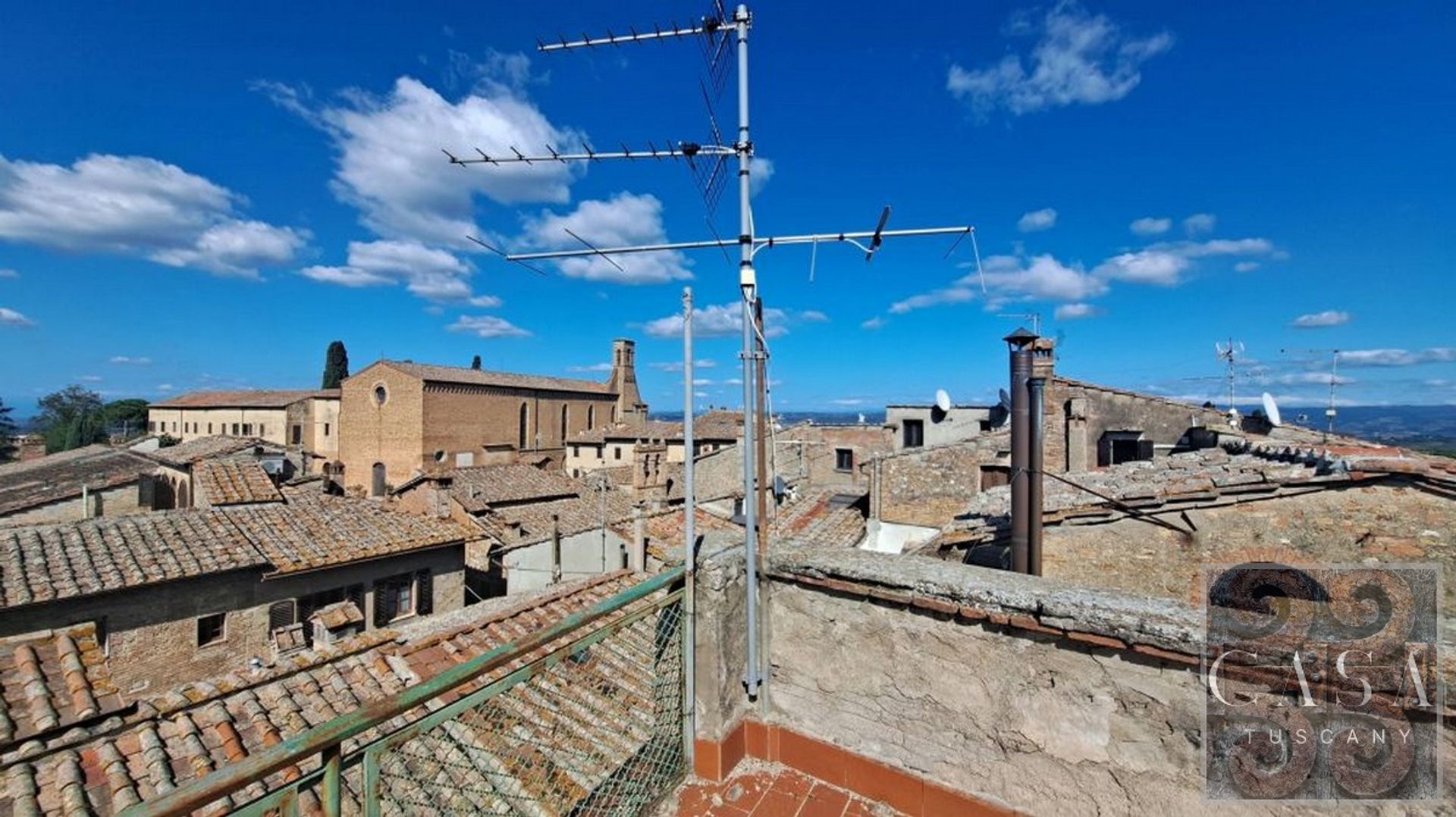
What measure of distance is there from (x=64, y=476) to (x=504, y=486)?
14.3m

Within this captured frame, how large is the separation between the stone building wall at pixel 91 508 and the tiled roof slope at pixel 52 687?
13997mm

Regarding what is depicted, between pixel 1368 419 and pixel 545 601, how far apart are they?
72052 millimetres

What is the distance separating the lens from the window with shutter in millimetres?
11609

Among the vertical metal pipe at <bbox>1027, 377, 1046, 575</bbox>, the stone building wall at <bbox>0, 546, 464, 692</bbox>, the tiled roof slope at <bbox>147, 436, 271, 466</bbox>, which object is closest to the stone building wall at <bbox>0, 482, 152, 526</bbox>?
the tiled roof slope at <bbox>147, 436, 271, 466</bbox>

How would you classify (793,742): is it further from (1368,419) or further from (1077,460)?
(1368,419)

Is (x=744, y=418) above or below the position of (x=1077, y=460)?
above

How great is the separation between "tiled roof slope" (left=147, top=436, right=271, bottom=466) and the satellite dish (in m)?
35.2

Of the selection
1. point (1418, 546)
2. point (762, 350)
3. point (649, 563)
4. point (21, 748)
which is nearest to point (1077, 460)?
point (1418, 546)

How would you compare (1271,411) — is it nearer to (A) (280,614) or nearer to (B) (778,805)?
(B) (778,805)

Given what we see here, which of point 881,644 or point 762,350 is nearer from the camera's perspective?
point 881,644

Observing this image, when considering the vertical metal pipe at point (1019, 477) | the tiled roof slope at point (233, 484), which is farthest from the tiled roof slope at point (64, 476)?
the vertical metal pipe at point (1019, 477)

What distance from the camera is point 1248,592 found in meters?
6.59

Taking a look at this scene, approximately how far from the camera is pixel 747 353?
11.7ft

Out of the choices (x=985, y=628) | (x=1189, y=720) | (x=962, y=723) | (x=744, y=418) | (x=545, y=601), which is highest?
(x=744, y=418)
